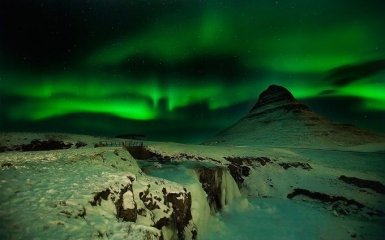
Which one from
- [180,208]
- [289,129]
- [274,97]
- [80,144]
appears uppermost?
[274,97]

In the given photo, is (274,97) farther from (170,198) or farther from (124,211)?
(124,211)

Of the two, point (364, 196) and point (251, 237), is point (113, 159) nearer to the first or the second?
point (251, 237)

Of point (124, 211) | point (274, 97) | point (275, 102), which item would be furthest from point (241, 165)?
point (274, 97)

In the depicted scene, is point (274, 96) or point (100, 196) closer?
point (100, 196)

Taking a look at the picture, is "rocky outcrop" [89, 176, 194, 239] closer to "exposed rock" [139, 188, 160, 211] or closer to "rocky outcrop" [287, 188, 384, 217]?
"exposed rock" [139, 188, 160, 211]

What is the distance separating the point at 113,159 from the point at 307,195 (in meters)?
20.6

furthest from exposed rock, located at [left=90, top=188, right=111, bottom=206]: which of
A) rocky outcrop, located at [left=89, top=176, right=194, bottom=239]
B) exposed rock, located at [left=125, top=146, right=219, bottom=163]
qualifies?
exposed rock, located at [left=125, top=146, right=219, bottom=163]

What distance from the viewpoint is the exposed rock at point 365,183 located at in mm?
31297

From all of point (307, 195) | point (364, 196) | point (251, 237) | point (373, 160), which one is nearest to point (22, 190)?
point (251, 237)

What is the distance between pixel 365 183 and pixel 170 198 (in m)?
27.9

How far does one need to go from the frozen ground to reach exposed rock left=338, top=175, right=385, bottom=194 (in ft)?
2.03

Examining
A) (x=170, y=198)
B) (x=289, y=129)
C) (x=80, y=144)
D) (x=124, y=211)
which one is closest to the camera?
(x=124, y=211)

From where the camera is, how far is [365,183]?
105 ft

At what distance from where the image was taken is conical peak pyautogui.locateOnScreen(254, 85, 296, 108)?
12543 cm
